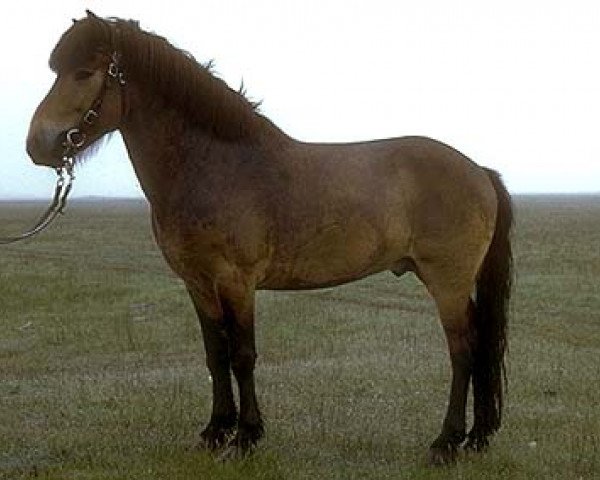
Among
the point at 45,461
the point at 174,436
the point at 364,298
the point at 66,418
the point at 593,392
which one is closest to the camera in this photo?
the point at 45,461

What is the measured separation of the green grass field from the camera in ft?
19.6

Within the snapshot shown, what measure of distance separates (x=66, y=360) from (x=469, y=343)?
20.9 ft

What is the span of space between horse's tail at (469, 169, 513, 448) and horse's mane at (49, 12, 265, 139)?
1996 millimetres

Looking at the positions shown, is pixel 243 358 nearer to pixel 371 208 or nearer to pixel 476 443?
pixel 371 208

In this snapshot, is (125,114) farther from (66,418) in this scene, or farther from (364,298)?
(364,298)

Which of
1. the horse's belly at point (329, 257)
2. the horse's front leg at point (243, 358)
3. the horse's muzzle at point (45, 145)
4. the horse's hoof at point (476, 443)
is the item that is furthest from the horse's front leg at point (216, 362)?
the horse's hoof at point (476, 443)

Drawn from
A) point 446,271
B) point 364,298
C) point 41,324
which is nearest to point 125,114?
point 446,271

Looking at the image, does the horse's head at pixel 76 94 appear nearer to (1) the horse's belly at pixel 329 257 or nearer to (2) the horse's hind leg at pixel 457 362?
(1) the horse's belly at pixel 329 257

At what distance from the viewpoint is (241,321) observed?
5.63m

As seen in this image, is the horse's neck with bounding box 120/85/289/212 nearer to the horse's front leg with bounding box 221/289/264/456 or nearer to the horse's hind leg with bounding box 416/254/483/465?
the horse's front leg with bounding box 221/289/264/456

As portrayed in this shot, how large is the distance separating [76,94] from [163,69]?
0.60 meters

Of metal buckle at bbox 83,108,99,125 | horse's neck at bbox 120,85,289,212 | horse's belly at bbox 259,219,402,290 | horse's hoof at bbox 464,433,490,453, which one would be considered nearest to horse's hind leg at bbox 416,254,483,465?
horse's hoof at bbox 464,433,490,453

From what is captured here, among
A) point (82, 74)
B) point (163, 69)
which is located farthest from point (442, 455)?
point (82, 74)

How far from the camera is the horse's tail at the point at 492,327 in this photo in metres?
6.29
